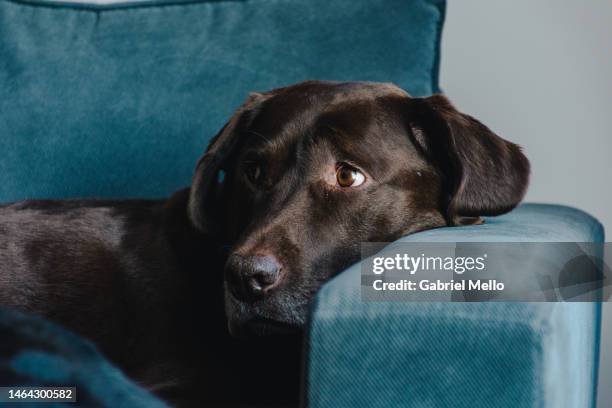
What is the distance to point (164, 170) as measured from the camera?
6.50ft

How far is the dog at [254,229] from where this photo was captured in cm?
128

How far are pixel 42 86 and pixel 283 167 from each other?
3.07 feet

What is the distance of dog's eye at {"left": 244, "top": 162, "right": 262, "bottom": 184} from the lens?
1.53 m

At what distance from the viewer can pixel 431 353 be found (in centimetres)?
87

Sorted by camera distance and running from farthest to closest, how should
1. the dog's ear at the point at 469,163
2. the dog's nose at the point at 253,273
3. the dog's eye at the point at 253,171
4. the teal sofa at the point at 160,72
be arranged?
the teal sofa at the point at 160,72 → the dog's eye at the point at 253,171 → the dog's ear at the point at 469,163 → the dog's nose at the point at 253,273

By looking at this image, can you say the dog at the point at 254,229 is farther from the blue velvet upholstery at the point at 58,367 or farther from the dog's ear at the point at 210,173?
the blue velvet upholstery at the point at 58,367

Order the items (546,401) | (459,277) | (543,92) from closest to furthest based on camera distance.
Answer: (546,401) → (459,277) → (543,92)

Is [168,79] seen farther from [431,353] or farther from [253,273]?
[431,353]

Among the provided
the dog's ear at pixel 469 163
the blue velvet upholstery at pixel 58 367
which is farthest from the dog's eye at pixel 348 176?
the blue velvet upholstery at pixel 58 367

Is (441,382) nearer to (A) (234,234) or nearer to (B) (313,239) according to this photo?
(B) (313,239)

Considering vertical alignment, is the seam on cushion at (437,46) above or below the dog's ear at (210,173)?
above

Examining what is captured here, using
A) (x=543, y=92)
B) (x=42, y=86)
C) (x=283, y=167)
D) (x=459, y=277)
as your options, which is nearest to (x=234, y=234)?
(x=283, y=167)

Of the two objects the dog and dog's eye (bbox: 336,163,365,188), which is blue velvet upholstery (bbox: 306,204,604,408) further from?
dog's eye (bbox: 336,163,365,188)

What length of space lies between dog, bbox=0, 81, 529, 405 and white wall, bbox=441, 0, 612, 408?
94cm
